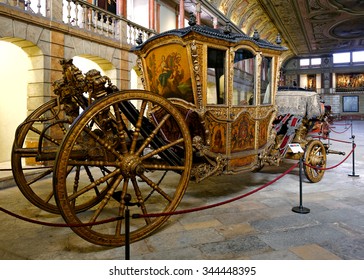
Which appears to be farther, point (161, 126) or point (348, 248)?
point (161, 126)

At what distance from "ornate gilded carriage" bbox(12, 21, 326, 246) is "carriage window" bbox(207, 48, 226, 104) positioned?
0.05ft

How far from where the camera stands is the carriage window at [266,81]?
496cm

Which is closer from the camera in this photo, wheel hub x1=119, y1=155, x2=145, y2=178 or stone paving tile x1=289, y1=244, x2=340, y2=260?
stone paving tile x1=289, y1=244, x2=340, y2=260

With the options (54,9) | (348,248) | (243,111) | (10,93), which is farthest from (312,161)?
(10,93)

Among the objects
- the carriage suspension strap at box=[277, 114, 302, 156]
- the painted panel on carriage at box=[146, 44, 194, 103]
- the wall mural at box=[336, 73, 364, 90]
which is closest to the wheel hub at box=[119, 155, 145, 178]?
the painted panel on carriage at box=[146, 44, 194, 103]

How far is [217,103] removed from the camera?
4.43m

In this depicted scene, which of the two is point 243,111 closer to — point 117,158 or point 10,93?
point 117,158

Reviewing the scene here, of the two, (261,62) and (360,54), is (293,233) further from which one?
(360,54)

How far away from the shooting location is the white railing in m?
7.84

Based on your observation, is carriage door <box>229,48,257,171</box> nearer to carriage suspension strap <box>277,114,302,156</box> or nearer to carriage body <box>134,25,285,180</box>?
carriage body <box>134,25,285,180</box>

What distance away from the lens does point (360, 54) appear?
3678 cm

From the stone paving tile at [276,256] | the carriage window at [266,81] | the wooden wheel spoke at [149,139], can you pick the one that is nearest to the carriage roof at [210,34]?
the carriage window at [266,81]

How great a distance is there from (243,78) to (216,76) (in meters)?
0.54

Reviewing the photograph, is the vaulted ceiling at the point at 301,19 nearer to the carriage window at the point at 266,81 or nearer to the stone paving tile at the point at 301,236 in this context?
the carriage window at the point at 266,81
